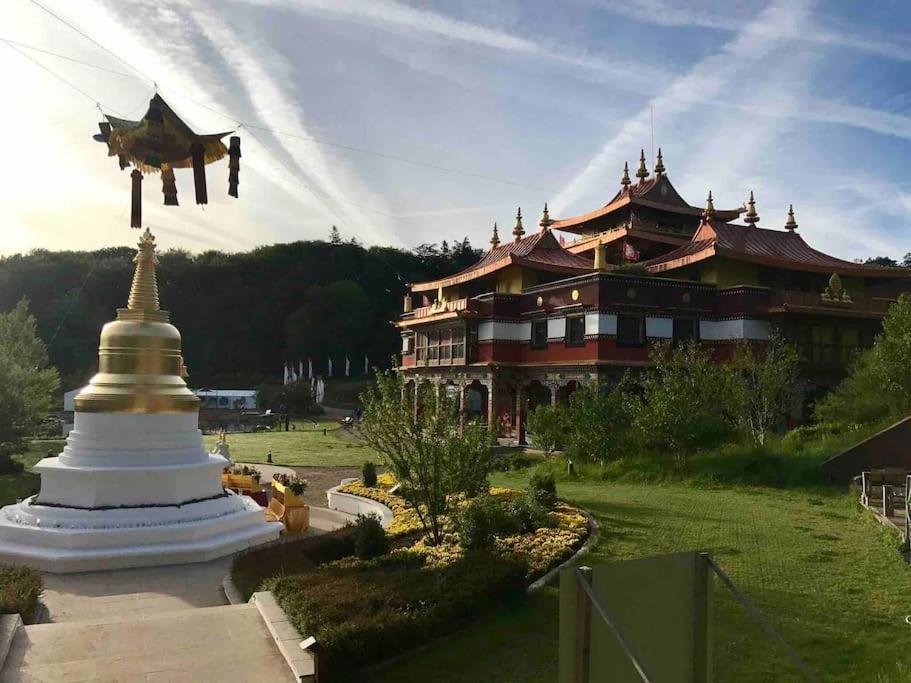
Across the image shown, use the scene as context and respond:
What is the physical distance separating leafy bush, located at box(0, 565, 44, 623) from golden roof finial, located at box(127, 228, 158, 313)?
6.93 metres

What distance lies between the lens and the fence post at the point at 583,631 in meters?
3.56

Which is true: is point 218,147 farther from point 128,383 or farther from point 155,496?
point 155,496

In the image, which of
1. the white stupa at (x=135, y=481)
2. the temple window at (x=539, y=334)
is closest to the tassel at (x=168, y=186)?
the white stupa at (x=135, y=481)

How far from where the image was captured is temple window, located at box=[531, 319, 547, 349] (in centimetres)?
3225

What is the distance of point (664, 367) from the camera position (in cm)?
2308

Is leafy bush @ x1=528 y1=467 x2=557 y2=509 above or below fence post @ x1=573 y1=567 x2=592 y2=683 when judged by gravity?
below

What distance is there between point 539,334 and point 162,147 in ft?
68.6

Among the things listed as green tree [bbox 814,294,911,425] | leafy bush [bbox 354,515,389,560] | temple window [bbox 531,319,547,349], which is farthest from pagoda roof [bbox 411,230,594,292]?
leafy bush [bbox 354,515,389,560]

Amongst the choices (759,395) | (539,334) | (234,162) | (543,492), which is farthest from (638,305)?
(234,162)

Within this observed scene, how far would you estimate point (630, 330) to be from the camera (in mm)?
29203

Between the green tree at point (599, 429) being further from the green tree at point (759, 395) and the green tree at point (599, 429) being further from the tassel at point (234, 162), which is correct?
the tassel at point (234, 162)

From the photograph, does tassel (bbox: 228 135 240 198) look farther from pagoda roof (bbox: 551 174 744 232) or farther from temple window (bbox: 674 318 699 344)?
pagoda roof (bbox: 551 174 744 232)

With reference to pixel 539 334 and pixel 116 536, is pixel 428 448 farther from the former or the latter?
pixel 539 334

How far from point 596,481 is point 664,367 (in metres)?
4.96
